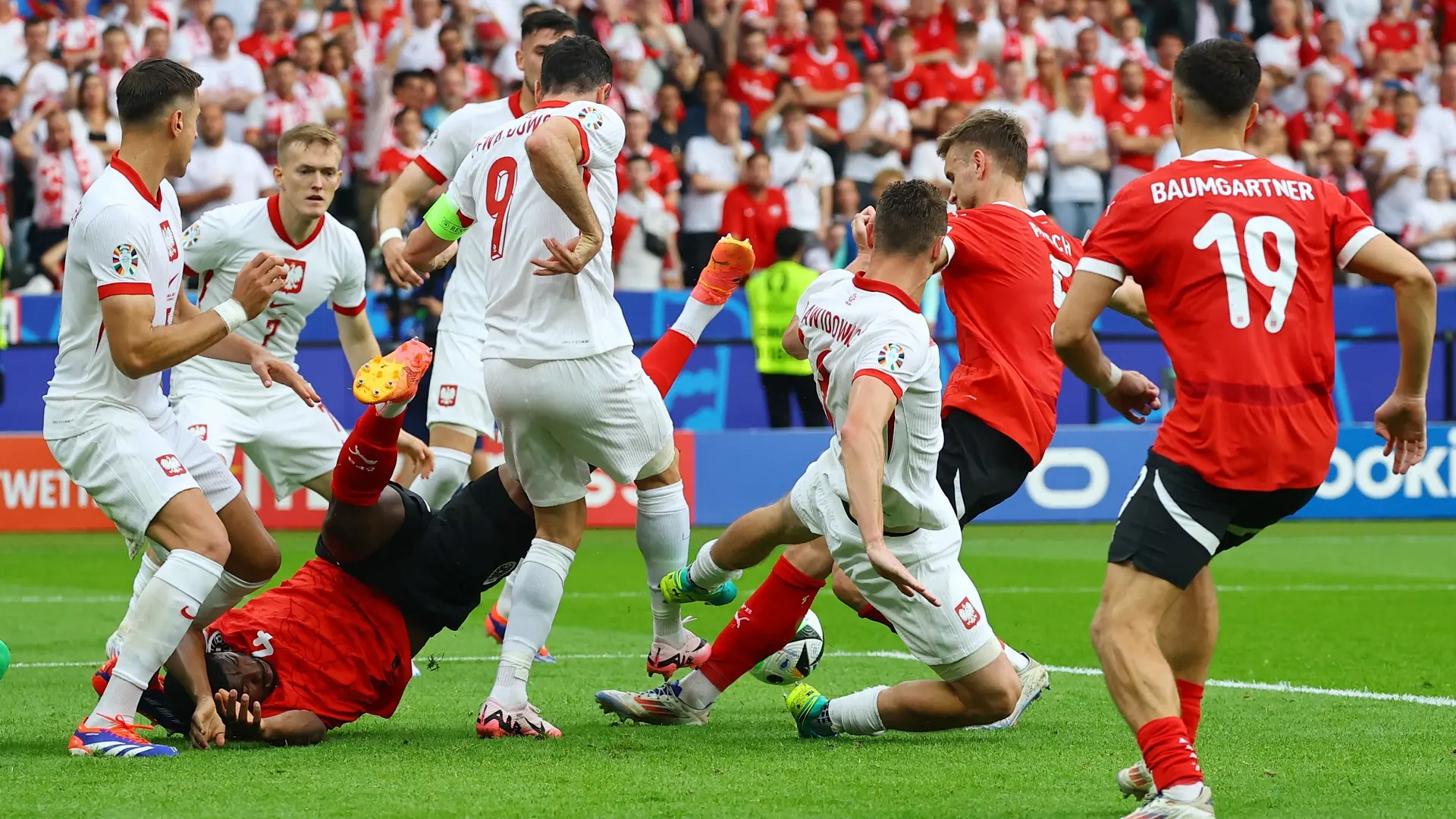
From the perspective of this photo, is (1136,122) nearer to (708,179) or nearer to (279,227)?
(708,179)

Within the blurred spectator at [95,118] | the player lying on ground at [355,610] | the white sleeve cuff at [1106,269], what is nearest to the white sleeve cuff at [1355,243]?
the white sleeve cuff at [1106,269]

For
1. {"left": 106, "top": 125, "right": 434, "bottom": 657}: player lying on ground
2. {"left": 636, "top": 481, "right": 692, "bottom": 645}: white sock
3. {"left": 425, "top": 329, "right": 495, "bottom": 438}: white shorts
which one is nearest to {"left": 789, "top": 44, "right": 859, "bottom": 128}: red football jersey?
{"left": 425, "top": 329, "right": 495, "bottom": 438}: white shorts

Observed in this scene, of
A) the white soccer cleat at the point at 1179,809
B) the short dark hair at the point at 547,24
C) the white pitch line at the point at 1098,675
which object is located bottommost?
the white pitch line at the point at 1098,675

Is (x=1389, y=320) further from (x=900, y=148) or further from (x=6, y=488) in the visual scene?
(x=6, y=488)

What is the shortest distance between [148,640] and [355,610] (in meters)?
0.76

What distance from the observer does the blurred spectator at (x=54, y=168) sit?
1461 cm

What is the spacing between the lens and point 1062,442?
15.0m

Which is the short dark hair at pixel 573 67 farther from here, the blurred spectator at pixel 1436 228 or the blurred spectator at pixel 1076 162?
the blurred spectator at pixel 1436 228

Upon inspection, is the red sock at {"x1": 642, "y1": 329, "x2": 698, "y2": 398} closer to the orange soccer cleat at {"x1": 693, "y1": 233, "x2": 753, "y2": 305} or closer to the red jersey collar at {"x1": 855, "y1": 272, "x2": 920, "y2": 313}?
the orange soccer cleat at {"x1": 693, "y1": 233, "x2": 753, "y2": 305}

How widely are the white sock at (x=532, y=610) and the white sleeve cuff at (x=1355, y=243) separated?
2.79m

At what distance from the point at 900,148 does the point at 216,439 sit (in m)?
10.6

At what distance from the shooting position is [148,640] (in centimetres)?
555

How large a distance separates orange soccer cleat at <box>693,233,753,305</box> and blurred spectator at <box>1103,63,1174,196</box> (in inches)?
459

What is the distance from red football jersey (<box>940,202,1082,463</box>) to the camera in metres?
6.47
